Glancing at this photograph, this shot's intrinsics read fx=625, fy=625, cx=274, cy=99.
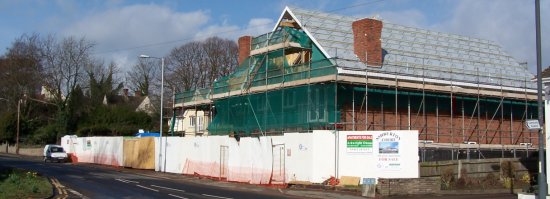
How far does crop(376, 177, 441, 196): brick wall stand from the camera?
25.4 m

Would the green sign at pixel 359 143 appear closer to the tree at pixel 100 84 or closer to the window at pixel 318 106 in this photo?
the window at pixel 318 106

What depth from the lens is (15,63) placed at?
74812mm

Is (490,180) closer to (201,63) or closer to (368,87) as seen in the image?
(368,87)

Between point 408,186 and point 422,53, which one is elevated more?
point 422,53

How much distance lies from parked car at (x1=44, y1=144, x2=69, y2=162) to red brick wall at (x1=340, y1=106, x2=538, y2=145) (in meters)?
34.4

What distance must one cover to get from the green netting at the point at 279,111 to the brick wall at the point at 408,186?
6533 millimetres

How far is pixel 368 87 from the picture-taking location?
3350cm

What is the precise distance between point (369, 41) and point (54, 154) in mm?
35224

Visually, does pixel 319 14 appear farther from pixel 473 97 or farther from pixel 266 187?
pixel 266 187

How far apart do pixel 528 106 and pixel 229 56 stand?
43891 millimetres

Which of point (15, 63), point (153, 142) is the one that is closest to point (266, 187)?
point (153, 142)

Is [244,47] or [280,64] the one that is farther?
[244,47]

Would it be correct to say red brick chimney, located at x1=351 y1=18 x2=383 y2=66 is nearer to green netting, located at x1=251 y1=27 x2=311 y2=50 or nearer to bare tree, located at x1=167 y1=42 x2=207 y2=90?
green netting, located at x1=251 y1=27 x2=311 y2=50

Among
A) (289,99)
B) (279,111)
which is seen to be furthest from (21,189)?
(279,111)
